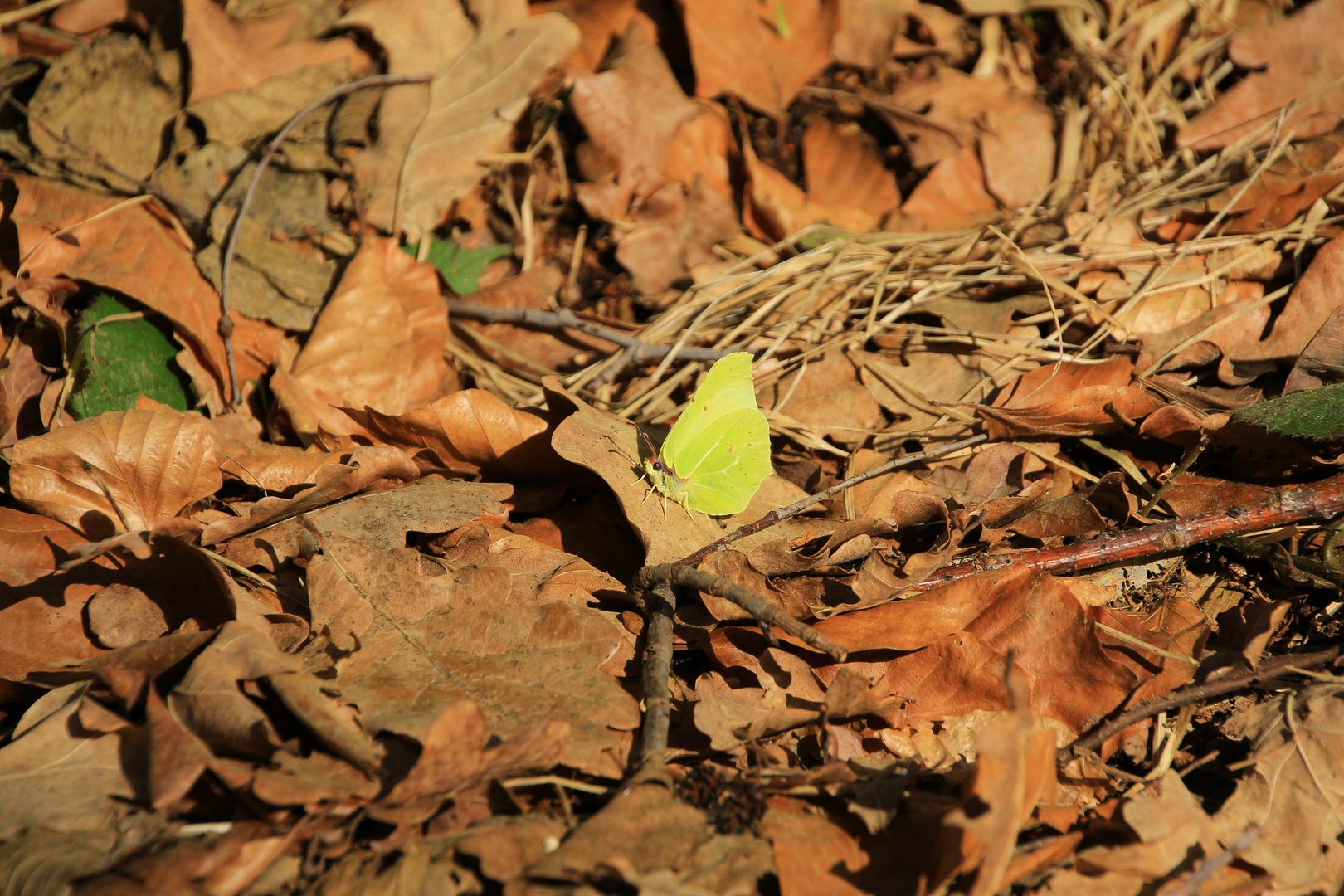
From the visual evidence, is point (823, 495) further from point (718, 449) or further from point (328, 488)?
point (328, 488)

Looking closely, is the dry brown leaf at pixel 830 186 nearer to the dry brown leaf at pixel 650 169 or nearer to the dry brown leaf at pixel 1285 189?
the dry brown leaf at pixel 650 169

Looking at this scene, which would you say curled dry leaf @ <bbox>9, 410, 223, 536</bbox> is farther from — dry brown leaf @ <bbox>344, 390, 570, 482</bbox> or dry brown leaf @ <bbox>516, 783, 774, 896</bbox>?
dry brown leaf @ <bbox>516, 783, 774, 896</bbox>

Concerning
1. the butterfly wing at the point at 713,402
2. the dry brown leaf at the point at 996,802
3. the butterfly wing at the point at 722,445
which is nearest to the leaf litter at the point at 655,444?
the dry brown leaf at the point at 996,802

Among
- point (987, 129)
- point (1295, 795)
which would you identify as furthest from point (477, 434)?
point (987, 129)

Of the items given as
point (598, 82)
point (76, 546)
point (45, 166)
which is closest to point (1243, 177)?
point (598, 82)

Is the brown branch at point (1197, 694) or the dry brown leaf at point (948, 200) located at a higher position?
the dry brown leaf at point (948, 200)

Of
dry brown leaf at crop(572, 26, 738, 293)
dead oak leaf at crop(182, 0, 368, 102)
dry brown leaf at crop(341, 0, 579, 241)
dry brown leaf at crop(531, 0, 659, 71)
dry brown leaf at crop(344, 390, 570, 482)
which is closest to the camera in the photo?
dry brown leaf at crop(344, 390, 570, 482)

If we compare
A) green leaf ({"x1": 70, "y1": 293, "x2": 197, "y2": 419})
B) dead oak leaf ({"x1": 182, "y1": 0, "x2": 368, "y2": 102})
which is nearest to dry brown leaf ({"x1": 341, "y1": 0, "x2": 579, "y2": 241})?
dead oak leaf ({"x1": 182, "y1": 0, "x2": 368, "y2": 102})
